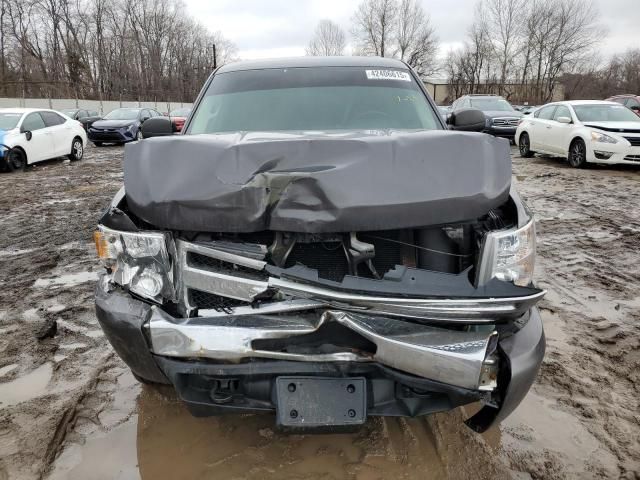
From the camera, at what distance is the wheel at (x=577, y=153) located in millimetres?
10773

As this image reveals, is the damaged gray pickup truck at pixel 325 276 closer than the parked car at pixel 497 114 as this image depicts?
Yes

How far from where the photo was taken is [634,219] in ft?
22.1

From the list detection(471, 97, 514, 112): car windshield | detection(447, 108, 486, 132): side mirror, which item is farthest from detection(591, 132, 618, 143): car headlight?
detection(447, 108, 486, 132): side mirror

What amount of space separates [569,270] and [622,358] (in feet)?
5.82

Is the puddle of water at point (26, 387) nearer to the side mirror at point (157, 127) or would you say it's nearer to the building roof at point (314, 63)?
A: the side mirror at point (157, 127)

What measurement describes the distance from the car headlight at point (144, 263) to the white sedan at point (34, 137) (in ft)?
38.4

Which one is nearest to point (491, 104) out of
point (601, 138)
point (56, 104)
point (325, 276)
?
point (601, 138)

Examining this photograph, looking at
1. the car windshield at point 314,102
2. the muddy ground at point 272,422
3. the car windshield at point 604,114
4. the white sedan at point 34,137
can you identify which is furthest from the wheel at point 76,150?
the car windshield at point 604,114

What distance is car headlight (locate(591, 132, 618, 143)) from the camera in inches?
403

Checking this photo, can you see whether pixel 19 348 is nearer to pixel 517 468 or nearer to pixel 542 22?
pixel 517 468

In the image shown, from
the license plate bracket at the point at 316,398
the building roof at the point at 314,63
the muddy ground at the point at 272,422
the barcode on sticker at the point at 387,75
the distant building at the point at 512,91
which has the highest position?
the distant building at the point at 512,91

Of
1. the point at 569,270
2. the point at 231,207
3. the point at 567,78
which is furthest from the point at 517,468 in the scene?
the point at 567,78

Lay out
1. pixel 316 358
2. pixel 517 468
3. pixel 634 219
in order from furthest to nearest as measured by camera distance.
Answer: pixel 634 219 < pixel 517 468 < pixel 316 358

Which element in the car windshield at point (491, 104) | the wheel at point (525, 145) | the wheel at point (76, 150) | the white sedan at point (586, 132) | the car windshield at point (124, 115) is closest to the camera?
the white sedan at point (586, 132)
